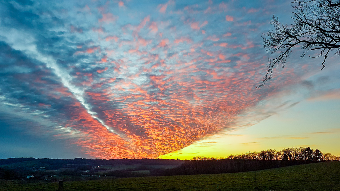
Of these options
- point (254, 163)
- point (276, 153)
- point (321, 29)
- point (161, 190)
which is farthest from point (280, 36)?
point (276, 153)

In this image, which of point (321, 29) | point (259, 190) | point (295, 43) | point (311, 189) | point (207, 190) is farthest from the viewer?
point (207, 190)

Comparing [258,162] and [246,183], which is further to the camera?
[258,162]

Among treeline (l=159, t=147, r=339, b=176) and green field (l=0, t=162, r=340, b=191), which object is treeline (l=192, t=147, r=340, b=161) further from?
green field (l=0, t=162, r=340, b=191)

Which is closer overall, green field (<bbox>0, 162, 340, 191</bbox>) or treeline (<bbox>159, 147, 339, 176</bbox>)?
green field (<bbox>0, 162, 340, 191</bbox>)

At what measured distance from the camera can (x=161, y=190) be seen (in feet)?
109

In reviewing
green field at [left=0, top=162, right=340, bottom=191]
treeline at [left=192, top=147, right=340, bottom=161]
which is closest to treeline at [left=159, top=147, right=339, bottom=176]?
treeline at [left=192, top=147, right=340, bottom=161]

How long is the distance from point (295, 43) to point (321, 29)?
4.75 feet

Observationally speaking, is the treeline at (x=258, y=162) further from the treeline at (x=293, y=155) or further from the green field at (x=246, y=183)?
the green field at (x=246, y=183)

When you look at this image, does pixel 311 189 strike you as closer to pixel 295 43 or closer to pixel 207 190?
pixel 207 190

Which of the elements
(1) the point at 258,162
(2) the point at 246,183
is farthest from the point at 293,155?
(2) the point at 246,183

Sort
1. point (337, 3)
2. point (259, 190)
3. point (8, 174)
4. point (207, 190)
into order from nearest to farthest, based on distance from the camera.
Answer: point (337, 3), point (259, 190), point (207, 190), point (8, 174)

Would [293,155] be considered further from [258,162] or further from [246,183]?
[246,183]

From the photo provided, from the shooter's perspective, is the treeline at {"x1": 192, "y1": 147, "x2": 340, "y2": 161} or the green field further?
the treeline at {"x1": 192, "y1": 147, "x2": 340, "y2": 161}

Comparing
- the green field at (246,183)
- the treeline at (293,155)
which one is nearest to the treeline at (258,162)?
the treeline at (293,155)
